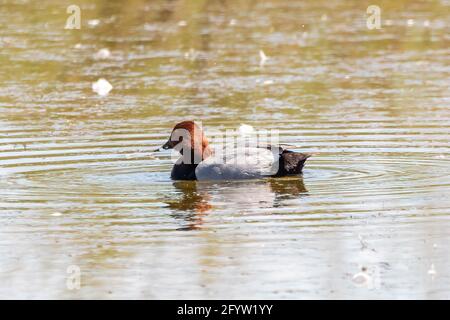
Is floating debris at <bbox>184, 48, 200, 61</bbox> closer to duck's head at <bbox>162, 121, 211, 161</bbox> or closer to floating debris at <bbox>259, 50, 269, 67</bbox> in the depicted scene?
floating debris at <bbox>259, 50, 269, 67</bbox>

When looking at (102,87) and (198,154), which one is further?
(102,87)

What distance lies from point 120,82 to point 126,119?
2857 millimetres

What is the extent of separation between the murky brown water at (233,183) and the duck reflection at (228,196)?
26mm

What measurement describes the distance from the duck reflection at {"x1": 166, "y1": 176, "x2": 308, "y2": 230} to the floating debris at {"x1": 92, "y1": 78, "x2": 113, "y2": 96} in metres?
5.79

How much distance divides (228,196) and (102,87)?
6922 mm

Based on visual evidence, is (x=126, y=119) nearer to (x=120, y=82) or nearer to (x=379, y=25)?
(x=120, y=82)

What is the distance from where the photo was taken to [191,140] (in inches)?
464

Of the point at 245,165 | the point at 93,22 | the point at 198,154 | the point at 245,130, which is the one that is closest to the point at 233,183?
the point at 245,165

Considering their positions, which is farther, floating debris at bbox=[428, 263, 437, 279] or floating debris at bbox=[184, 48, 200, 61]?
floating debris at bbox=[184, 48, 200, 61]

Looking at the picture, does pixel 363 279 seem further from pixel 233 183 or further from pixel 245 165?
pixel 245 165

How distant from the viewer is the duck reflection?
31.7 feet

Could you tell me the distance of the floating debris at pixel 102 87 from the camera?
16.8 metres

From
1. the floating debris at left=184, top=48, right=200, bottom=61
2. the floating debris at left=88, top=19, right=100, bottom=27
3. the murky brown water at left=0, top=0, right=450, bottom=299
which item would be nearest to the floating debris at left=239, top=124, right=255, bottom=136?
the murky brown water at left=0, top=0, right=450, bottom=299
